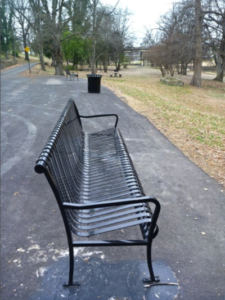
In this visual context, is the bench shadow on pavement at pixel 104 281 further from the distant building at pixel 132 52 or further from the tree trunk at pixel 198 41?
the distant building at pixel 132 52

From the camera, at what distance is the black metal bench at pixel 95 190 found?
75.1 inches

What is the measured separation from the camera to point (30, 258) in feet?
7.96

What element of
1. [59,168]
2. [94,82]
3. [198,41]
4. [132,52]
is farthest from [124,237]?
[132,52]

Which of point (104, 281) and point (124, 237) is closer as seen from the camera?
point (104, 281)

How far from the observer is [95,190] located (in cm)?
268

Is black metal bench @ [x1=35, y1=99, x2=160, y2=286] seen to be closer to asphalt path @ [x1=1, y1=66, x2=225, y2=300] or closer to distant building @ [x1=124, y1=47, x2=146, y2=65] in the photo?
asphalt path @ [x1=1, y1=66, x2=225, y2=300]

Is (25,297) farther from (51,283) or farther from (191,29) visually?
(191,29)

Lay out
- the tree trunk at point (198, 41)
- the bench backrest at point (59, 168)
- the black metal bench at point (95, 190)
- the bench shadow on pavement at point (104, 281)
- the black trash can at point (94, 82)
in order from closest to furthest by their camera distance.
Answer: the bench backrest at point (59, 168), the black metal bench at point (95, 190), the bench shadow on pavement at point (104, 281), the black trash can at point (94, 82), the tree trunk at point (198, 41)

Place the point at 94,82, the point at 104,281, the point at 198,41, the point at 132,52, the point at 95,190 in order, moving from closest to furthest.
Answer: the point at 104,281, the point at 95,190, the point at 94,82, the point at 198,41, the point at 132,52

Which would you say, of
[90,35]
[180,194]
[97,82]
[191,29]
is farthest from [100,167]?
[90,35]

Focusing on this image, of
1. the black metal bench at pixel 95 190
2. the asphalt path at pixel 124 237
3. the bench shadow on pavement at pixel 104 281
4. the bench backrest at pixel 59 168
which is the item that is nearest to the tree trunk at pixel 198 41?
the asphalt path at pixel 124 237

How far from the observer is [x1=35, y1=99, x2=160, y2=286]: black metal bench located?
1907 mm

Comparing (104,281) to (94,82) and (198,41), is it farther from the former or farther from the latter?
(198,41)

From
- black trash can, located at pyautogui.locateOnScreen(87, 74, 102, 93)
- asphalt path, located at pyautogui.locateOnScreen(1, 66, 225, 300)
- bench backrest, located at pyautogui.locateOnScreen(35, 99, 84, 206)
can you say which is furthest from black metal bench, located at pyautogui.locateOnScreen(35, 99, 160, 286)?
black trash can, located at pyautogui.locateOnScreen(87, 74, 102, 93)
